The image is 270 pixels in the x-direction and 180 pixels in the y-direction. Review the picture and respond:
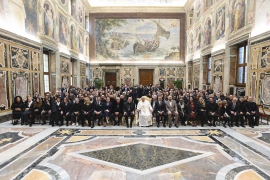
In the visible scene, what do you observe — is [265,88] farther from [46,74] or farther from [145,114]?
[46,74]

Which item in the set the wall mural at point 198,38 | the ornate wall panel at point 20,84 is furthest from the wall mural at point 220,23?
the ornate wall panel at point 20,84

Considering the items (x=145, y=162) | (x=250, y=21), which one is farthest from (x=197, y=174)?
(x=250, y=21)

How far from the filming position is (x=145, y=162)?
4145 millimetres

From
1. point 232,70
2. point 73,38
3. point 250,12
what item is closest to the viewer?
point 250,12

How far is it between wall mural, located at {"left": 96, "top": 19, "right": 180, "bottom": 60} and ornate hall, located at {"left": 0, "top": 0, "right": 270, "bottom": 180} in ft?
12.8

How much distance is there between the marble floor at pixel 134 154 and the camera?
3627mm

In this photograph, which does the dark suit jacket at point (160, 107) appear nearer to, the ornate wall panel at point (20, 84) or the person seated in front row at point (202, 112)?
the person seated in front row at point (202, 112)

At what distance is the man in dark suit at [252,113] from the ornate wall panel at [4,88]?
10.5 m

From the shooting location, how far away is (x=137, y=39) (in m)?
22.2

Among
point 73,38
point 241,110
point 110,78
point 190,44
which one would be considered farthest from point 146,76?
point 241,110

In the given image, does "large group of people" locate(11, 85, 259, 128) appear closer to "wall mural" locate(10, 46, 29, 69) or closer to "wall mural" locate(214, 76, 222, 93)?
"wall mural" locate(10, 46, 29, 69)

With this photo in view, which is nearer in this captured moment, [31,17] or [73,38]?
[31,17]

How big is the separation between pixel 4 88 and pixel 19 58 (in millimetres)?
1779

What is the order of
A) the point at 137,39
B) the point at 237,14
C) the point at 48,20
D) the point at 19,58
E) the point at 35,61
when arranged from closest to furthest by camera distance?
the point at 19,58
the point at 35,61
the point at 237,14
the point at 48,20
the point at 137,39
